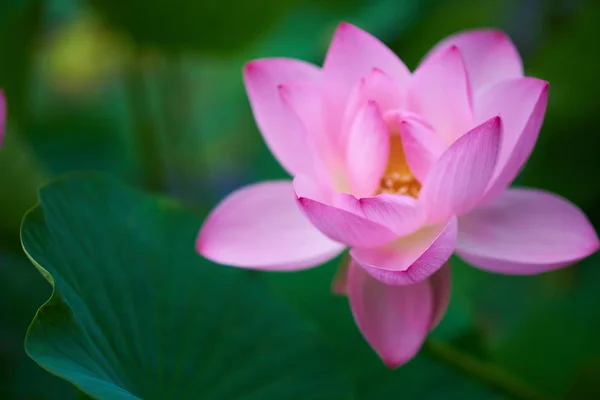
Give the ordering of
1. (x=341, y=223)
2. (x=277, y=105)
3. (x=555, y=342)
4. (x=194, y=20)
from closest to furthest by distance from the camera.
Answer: (x=341, y=223)
(x=277, y=105)
(x=555, y=342)
(x=194, y=20)

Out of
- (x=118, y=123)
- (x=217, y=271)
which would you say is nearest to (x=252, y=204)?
(x=217, y=271)

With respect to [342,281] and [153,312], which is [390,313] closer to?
[342,281]

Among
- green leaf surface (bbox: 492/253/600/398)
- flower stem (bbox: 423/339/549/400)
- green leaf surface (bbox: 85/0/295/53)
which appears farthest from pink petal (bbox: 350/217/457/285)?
green leaf surface (bbox: 85/0/295/53)

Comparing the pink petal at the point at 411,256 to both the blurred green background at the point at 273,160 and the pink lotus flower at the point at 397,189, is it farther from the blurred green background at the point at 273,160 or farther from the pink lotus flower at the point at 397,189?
the blurred green background at the point at 273,160

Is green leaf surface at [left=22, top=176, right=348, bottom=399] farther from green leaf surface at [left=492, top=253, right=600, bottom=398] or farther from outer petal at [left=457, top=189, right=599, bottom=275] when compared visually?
green leaf surface at [left=492, top=253, right=600, bottom=398]

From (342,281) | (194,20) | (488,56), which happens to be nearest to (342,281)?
(342,281)

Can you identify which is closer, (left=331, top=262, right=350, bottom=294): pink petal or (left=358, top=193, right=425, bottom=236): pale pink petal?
(left=358, top=193, right=425, bottom=236): pale pink petal

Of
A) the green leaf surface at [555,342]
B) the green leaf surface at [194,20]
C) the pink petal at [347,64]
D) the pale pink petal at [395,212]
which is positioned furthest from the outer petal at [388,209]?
the green leaf surface at [194,20]
